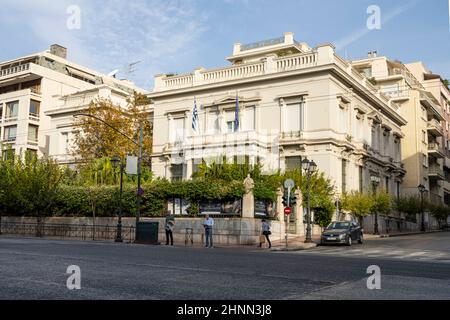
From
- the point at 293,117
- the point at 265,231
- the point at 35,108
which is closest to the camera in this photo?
the point at 265,231

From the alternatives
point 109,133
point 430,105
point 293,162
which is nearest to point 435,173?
point 430,105

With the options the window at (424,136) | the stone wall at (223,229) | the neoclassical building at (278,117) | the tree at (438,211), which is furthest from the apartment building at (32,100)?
the tree at (438,211)

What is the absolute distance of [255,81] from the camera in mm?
41906

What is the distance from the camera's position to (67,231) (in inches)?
1277

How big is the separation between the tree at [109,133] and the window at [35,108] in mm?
15096

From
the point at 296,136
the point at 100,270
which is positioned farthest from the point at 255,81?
the point at 100,270

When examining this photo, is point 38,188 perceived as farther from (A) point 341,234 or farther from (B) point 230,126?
(A) point 341,234

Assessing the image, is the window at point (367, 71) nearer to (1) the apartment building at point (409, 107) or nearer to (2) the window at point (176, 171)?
(1) the apartment building at point (409, 107)

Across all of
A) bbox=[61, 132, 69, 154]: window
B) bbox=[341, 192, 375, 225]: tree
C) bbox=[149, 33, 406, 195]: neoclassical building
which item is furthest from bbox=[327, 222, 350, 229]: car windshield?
bbox=[61, 132, 69, 154]: window

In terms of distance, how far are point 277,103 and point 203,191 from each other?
1527cm

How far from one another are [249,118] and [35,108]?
3129 cm

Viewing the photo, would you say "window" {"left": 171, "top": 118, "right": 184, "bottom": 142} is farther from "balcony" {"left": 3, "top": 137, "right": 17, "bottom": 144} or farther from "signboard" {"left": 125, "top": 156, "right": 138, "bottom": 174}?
"balcony" {"left": 3, "top": 137, "right": 17, "bottom": 144}

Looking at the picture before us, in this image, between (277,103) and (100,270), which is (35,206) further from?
(100,270)

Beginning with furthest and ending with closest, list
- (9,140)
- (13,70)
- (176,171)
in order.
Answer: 1. (13,70)
2. (9,140)
3. (176,171)
